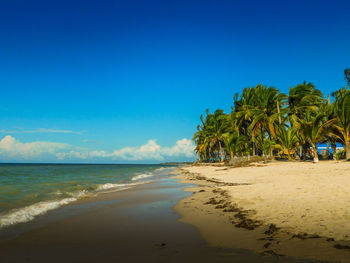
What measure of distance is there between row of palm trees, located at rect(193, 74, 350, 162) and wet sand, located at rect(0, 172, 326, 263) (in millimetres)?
22287

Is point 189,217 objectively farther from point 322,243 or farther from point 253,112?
point 253,112

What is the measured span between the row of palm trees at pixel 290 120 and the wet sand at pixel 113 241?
22.3 meters

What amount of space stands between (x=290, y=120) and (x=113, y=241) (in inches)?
1467

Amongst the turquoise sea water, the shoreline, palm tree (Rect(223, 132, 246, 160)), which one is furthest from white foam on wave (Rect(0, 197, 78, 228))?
palm tree (Rect(223, 132, 246, 160))

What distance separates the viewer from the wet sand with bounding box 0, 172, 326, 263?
3.90 meters

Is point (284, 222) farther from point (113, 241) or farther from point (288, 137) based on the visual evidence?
point (288, 137)

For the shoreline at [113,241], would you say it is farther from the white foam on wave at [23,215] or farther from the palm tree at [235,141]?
the palm tree at [235,141]

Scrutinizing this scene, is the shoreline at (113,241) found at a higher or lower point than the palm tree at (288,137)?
lower

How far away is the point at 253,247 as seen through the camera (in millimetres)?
4090

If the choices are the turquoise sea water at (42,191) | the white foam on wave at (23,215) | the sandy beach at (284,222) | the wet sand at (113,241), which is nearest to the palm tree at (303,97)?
the turquoise sea water at (42,191)

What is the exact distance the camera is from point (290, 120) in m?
36.2

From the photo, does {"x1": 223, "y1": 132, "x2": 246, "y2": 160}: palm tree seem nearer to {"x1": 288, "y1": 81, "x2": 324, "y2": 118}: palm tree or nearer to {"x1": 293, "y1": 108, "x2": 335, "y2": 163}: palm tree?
{"x1": 288, "y1": 81, "x2": 324, "y2": 118}: palm tree

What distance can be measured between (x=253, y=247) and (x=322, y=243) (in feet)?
3.74

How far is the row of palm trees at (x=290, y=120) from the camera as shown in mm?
22984
